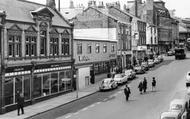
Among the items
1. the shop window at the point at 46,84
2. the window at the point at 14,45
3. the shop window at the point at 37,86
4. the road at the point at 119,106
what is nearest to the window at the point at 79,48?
the road at the point at 119,106

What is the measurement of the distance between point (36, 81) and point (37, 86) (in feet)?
1.84

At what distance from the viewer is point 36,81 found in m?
35.5

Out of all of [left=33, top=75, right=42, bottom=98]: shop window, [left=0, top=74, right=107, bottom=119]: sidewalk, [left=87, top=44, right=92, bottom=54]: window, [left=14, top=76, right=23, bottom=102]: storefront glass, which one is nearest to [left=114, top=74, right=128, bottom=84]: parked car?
[left=0, top=74, right=107, bottom=119]: sidewalk

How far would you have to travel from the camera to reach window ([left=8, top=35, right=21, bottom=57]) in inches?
1258

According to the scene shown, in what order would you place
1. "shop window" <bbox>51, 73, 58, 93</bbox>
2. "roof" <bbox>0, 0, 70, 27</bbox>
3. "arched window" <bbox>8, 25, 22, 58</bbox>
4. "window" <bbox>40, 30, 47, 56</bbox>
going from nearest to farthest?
1. "arched window" <bbox>8, 25, 22, 58</bbox>
2. "roof" <bbox>0, 0, 70, 27</bbox>
3. "window" <bbox>40, 30, 47, 56</bbox>
4. "shop window" <bbox>51, 73, 58, 93</bbox>

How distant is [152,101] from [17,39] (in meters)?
14.1

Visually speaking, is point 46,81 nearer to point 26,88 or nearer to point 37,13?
point 26,88

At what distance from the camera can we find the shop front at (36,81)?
3122 cm

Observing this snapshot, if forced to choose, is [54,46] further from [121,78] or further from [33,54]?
[121,78]

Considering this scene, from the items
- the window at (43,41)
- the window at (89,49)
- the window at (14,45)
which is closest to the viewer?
the window at (14,45)

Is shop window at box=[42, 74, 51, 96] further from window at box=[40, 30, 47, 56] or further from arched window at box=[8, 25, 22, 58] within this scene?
arched window at box=[8, 25, 22, 58]

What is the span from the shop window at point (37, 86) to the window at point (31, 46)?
247 cm

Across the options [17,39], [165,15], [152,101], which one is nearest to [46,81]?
[17,39]

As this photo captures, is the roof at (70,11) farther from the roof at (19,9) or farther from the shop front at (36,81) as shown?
the roof at (19,9)
